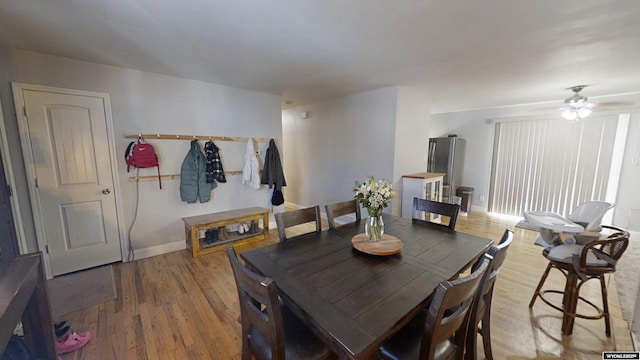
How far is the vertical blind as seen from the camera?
13.3 feet

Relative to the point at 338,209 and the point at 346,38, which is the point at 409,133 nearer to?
the point at 346,38

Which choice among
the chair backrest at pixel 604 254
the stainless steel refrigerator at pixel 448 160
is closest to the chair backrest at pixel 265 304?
the chair backrest at pixel 604 254

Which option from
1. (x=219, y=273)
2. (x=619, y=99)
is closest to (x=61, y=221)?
(x=219, y=273)

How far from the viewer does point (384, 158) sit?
3.85 m

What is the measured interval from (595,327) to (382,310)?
2158mm

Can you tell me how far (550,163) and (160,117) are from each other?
648 centimetres

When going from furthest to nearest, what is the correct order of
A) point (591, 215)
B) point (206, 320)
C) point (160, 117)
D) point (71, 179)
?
point (160, 117) → point (71, 179) → point (591, 215) → point (206, 320)

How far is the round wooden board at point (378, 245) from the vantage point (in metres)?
1.52

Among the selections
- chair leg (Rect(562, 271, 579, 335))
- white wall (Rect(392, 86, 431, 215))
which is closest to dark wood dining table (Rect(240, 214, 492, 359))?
chair leg (Rect(562, 271, 579, 335))

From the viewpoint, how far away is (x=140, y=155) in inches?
115

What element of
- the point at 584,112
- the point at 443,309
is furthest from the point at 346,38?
the point at 584,112

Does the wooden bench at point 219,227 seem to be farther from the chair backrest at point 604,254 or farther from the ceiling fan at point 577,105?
the ceiling fan at point 577,105

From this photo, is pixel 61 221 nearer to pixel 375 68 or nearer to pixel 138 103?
pixel 138 103

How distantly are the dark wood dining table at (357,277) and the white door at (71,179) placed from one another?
8.02ft
